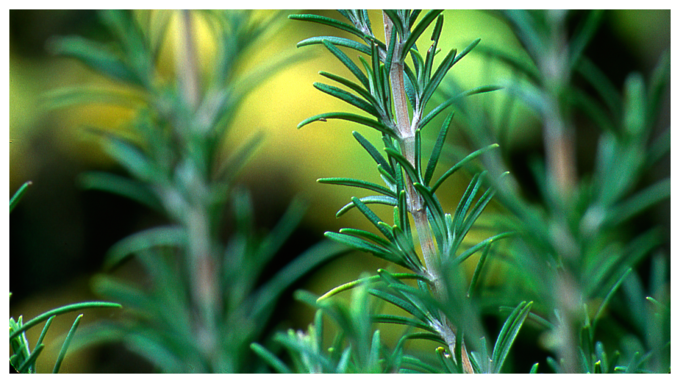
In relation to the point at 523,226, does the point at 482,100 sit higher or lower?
higher

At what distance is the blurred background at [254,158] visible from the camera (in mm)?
808

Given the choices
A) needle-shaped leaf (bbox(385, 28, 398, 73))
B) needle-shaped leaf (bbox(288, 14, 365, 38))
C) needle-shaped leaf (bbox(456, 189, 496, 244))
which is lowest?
needle-shaped leaf (bbox(456, 189, 496, 244))

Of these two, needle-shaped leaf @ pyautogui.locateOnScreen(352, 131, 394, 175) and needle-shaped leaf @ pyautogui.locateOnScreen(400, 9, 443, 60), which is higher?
needle-shaped leaf @ pyautogui.locateOnScreen(400, 9, 443, 60)

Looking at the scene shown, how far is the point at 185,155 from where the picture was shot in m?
0.49

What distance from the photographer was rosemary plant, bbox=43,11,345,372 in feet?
1.55

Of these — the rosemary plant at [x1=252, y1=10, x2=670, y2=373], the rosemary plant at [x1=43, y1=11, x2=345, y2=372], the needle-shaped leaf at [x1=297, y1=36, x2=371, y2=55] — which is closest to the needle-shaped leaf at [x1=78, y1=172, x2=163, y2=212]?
the rosemary plant at [x1=43, y1=11, x2=345, y2=372]

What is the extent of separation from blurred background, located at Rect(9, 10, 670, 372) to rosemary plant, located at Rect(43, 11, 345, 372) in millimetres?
326

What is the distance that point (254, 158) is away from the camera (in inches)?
37.6

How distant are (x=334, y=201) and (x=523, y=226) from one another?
0.56m

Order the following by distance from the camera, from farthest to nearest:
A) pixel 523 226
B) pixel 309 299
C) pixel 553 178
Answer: pixel 553 178, pixel 523 226, pixel 309 299

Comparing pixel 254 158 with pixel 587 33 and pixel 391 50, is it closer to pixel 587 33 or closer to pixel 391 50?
pixel 587 33

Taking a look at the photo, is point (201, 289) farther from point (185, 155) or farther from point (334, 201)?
point (334, 201)

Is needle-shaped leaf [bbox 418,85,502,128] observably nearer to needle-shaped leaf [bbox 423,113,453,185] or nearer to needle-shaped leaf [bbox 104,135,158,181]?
needle-shaped leaf [bbox 423,113,453,185]

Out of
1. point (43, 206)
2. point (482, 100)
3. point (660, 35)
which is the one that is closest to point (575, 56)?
point (482, 100)
